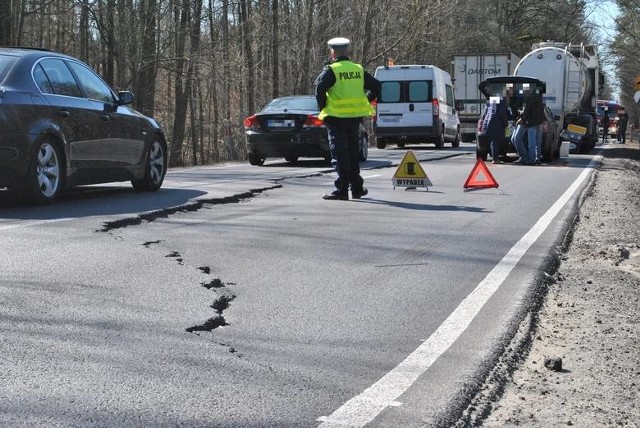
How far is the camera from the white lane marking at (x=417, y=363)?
398cm

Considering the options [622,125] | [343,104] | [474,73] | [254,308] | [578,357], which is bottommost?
[578,357]

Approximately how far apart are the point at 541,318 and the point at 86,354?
284 cm

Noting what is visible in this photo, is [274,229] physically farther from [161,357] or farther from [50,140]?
[161,357]

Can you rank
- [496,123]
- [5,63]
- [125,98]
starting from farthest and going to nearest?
[496,123], [125,98], [5,63]

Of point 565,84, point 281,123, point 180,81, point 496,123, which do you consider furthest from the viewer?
point 180,81

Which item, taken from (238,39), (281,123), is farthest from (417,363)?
(238,39)

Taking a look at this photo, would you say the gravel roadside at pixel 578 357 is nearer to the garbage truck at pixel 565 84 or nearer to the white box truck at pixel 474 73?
the garbage truck at pixel 565 84

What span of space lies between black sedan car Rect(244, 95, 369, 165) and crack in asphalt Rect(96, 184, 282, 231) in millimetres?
5956

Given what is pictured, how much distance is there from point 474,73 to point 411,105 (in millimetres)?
11211

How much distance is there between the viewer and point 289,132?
20.0m

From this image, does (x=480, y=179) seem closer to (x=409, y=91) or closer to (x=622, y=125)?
(x=409, y=91)

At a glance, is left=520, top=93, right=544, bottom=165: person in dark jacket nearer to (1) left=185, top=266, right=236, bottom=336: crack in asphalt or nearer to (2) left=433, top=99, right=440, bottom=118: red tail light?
(2) left=433, top=99, right=440, bottom=118: red tail light

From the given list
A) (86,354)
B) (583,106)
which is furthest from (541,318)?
(583,106)

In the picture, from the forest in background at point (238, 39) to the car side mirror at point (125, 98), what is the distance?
1561 cm
